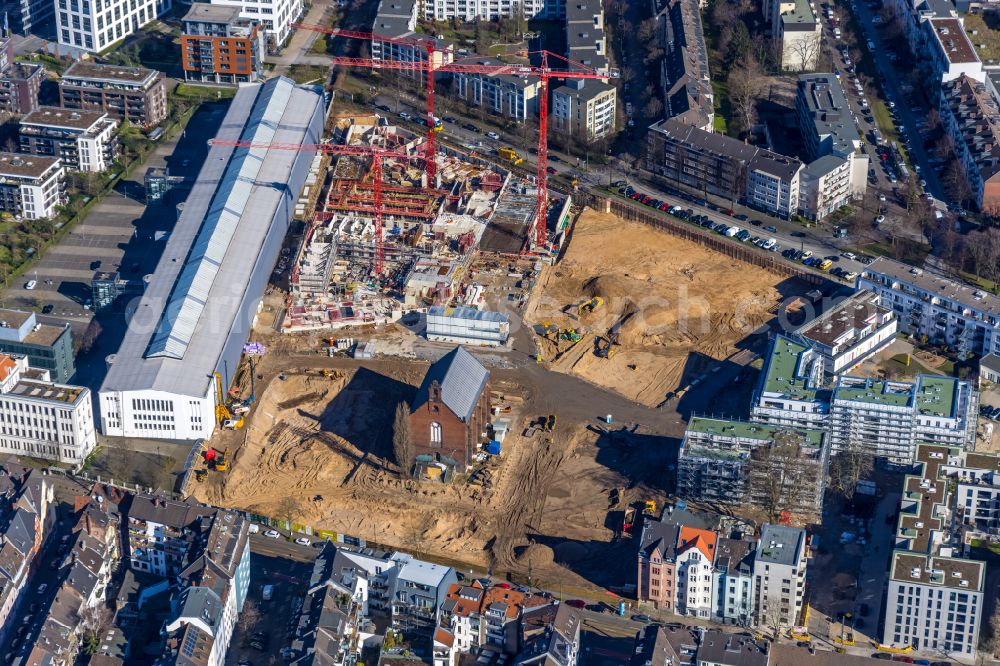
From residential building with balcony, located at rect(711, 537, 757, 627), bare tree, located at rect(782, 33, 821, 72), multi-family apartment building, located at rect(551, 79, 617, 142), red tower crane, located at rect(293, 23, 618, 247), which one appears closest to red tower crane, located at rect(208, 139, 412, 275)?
red tower crane, located at rect(293, 23, 618, 247)

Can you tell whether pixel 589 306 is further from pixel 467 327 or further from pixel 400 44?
pixel 400 44

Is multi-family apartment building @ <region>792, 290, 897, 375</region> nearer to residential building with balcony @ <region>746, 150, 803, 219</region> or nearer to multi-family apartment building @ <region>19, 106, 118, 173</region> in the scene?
residential building with balcony @ <region>746, 150, 803, 219</region>

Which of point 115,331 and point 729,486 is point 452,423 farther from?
point 115,331

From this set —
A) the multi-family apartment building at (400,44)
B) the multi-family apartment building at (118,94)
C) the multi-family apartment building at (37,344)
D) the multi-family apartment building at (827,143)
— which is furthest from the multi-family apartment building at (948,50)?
the multi-family apartment building at (37,344)

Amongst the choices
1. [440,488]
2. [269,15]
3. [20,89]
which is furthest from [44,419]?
[269,15]

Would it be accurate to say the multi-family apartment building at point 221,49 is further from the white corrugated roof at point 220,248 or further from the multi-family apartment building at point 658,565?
the multi-family apartment building at point 658,565

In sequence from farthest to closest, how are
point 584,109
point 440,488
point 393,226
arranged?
point 584,109, point 393,226, point 440,488
